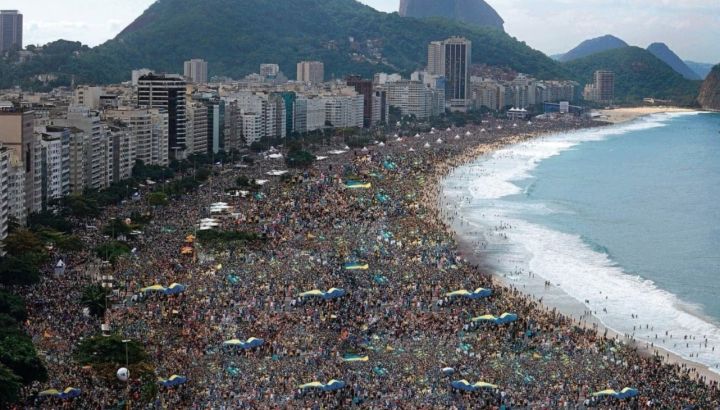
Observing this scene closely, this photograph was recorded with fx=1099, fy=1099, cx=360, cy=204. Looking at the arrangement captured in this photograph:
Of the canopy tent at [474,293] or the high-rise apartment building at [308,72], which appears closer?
the canopy tent at [474,293]

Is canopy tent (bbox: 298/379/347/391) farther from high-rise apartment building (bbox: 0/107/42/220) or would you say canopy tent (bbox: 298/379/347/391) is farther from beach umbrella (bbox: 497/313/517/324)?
high-rise apartment building (bbox: 0/107/42/220)

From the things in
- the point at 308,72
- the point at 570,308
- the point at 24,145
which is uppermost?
the point at 308,72

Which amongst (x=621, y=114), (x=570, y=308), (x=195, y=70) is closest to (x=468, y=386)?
(x=570, y=308)

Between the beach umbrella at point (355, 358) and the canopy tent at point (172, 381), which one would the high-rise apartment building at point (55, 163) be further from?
the canopy tent at point (172, 381)

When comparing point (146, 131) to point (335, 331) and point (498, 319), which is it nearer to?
point (335, 331)

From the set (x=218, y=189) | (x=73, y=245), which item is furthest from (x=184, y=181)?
(x=73, y=245)

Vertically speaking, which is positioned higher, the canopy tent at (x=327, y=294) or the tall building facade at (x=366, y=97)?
the tall building facade at (x=366, y=97)

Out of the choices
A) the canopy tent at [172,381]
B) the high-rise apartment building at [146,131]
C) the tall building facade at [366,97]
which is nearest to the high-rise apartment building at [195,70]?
the tall building facade at [366,97]
